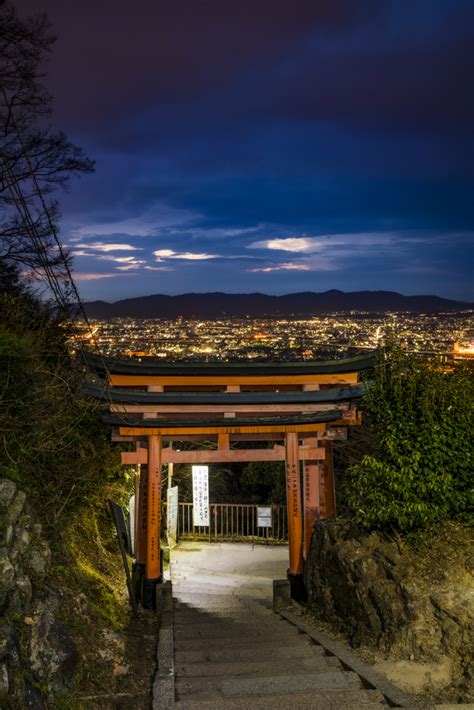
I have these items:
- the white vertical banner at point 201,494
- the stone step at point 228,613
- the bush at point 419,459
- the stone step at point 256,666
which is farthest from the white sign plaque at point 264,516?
the stone step at point 256,666

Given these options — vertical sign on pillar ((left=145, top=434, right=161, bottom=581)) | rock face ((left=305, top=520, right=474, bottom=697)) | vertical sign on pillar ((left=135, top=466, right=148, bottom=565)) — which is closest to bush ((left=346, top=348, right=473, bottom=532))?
rock face ((left=305, top=520, right=474, bottom=697))

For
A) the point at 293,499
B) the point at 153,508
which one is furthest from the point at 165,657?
the point at 293,499

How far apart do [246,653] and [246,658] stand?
180 mm

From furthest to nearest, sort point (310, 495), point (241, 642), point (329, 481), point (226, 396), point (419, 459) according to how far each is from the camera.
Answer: point (329, 481)
point (310, 495)
point (226, 396)
point (241, 642)
point (419, 459)

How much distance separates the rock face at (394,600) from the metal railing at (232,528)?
9275 mm

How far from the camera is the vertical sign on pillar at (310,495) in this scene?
13.2 m

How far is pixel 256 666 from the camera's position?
27.7 feet

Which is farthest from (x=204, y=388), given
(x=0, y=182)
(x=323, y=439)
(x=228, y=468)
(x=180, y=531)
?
(x=228, y=468)

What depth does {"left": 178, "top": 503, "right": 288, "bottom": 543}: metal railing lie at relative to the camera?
65.5ft

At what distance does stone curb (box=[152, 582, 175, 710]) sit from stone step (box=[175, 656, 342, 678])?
0.68 ft

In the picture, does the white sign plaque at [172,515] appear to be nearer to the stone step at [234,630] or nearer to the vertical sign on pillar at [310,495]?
the vertical sign on pillar at [310,495]

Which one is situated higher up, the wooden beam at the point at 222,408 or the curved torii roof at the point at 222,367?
the curved torii roof at the point at 222,367

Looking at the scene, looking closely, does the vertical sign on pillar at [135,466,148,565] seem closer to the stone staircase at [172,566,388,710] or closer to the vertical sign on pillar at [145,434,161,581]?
the vertical sign on pillar at [145,434,161,581]

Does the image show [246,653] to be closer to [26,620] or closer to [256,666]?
[256,666]
